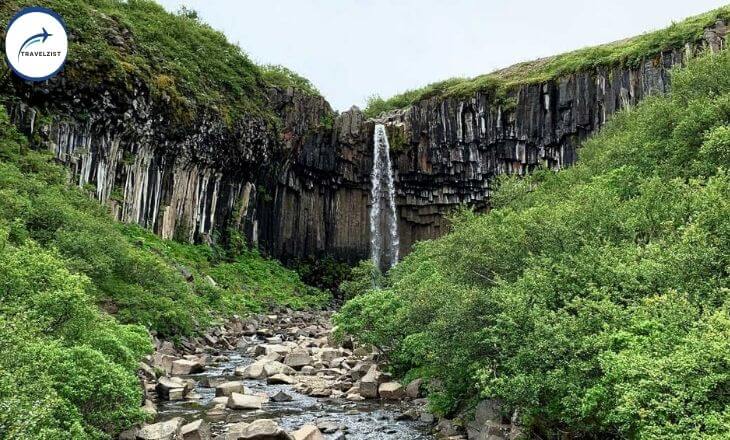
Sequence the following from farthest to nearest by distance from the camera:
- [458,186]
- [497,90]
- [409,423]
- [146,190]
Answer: [458,186] → [497,90] → [146,190] → [409,423]

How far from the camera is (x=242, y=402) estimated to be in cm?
1598

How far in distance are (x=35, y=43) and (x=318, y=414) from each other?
2617cm

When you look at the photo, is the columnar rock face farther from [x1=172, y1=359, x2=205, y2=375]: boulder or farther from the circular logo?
[x1=172, y1=359, x2=205, y2=375]: boulder

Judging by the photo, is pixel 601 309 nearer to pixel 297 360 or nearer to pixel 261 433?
pixel 261 433

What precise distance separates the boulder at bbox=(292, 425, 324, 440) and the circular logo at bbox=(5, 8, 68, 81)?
1034 inches

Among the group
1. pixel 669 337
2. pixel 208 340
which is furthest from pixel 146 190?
pixel 669 337

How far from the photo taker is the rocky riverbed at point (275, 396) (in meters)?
13.1

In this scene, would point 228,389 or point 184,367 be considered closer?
point 228,389

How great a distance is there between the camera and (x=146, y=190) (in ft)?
129

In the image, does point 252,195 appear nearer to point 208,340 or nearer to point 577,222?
point 208,340

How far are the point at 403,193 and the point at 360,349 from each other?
35356mm

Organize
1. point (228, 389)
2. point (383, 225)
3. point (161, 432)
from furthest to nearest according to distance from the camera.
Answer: point (383, 225) → point (228, 389) → point (161, 432)

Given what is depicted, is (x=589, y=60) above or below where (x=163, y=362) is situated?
above

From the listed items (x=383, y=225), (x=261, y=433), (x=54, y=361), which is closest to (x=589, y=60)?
(x=383, y=225)
